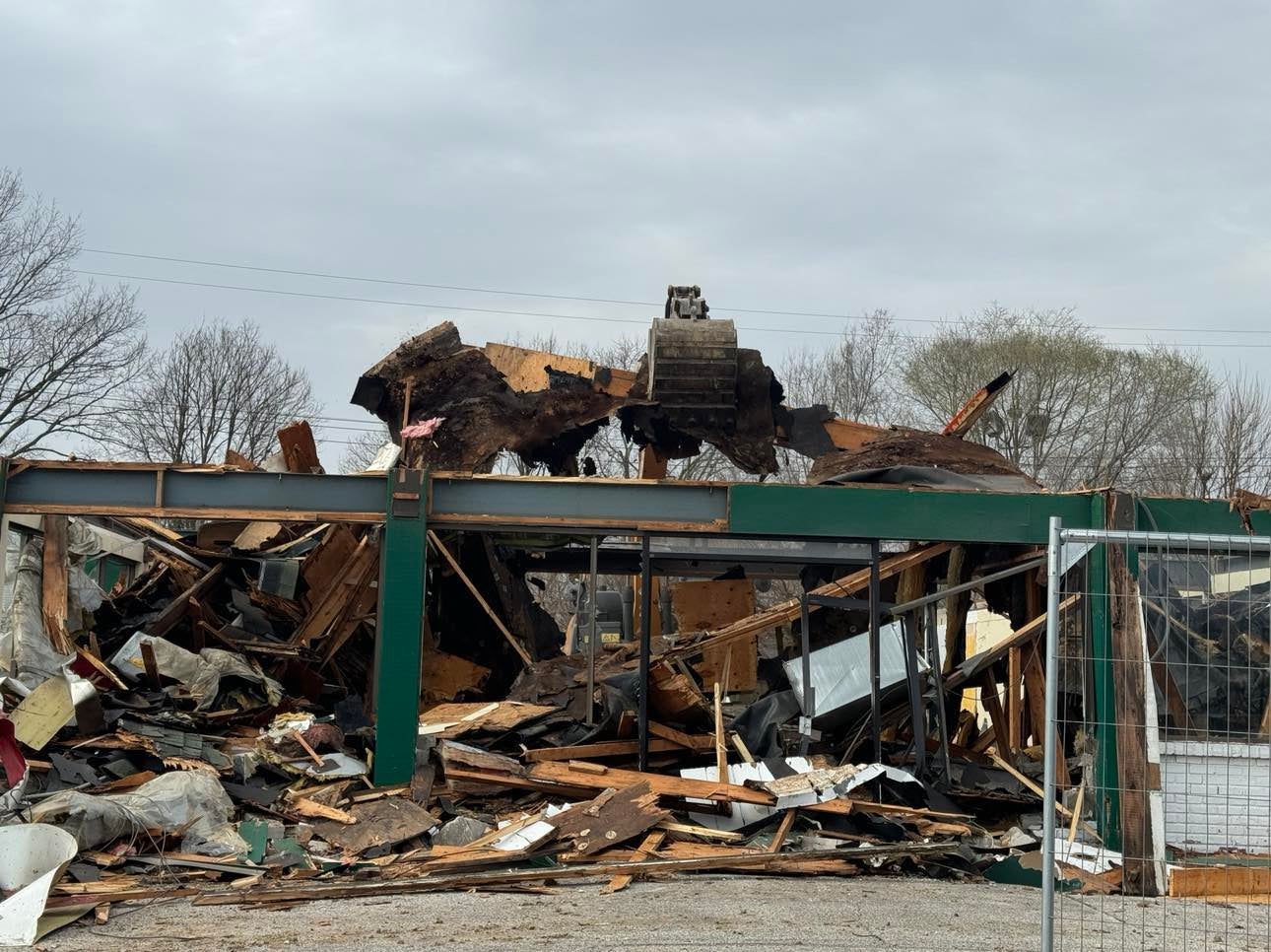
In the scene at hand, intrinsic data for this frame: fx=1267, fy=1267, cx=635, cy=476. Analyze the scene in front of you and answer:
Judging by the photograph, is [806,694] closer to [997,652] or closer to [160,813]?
Result: [997,652]

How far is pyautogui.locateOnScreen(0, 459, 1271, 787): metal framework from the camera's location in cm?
1106

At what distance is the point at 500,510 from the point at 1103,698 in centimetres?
556

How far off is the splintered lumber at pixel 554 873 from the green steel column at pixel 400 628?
227 centimetres

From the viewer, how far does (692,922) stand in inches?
300

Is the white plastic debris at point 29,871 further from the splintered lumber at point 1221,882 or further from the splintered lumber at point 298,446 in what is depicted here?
the splintered lumber at point 1221,882

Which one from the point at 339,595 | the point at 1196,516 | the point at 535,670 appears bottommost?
the point at 535,670

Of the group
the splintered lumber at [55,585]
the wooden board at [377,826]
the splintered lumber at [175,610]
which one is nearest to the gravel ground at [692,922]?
the wooden board at [377,826]

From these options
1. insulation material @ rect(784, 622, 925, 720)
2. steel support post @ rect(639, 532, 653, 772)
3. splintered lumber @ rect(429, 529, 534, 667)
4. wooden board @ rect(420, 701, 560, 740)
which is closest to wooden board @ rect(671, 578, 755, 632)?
splintered lumber @ rect(429, 529, 534, 667)

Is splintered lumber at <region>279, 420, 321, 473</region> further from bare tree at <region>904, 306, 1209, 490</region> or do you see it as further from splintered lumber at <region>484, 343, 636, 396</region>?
bare tree at <region>904, 306, 1209, 490</region>

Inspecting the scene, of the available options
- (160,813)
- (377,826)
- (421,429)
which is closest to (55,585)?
(421,429)

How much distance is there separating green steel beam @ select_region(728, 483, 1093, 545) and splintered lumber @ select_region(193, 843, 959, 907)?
3.00 meters

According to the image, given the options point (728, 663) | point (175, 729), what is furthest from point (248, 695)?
point (728, 663)

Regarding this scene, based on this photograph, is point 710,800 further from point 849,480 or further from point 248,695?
point 248,695

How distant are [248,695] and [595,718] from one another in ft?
11.4
